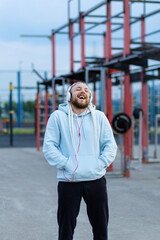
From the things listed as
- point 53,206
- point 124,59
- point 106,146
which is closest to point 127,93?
point 124,59

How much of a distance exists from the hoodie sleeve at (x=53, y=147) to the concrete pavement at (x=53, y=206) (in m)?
1.74

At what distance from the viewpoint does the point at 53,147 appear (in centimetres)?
382

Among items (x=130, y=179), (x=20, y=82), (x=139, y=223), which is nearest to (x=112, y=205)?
(x=139, y=223)

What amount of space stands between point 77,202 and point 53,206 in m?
3.34

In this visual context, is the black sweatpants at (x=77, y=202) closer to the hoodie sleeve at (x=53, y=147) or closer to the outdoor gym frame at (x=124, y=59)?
the hoodie sleeve at (x=53, y=147)

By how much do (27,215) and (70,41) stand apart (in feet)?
30.8

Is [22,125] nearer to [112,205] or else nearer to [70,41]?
[70,41]

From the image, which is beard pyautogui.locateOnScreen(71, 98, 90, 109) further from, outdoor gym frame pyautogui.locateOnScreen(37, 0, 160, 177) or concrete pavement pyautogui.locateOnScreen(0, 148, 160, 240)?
→ outdoor gym frame pyautogui.locateOnScreen(37, 0, 160, 177)

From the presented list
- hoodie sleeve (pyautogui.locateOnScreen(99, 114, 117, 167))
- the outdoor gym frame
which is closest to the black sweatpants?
hoodie sleeve (pyautogui.locateOnScreen(99, 114, 117, 167))

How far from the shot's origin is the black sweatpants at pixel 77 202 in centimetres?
383

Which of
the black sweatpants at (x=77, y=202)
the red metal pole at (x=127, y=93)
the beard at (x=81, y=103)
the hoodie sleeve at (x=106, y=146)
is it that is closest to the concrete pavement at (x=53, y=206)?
the red metal pole at (x=127, y=93)

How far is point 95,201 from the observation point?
3871 mm

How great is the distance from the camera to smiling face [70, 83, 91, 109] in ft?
12.7

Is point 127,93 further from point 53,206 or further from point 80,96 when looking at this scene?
point 80,96
